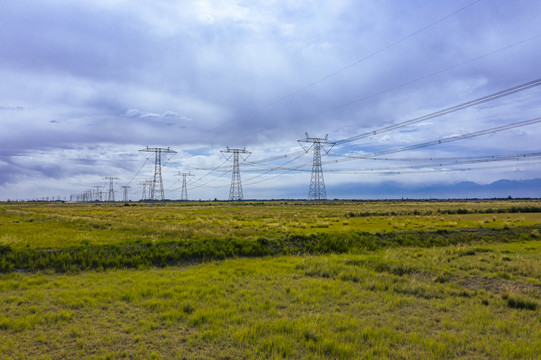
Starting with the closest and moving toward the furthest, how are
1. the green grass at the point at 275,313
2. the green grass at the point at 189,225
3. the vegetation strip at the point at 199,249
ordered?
the green grass at the point at 275,313
the vegetation strip at the point at 199,249
the green grass at the point at 189,225

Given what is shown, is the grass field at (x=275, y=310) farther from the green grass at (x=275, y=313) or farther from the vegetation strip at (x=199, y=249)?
the vegetation strip at (x=199, y=249)

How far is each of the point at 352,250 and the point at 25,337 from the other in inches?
779

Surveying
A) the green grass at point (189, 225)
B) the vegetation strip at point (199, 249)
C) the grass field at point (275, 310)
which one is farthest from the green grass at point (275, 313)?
the green grass at point (189, 225)

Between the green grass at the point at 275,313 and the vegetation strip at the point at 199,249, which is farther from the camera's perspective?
the vegetation strip at the point at 199,249

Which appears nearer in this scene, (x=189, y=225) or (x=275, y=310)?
(x=275, y=310)

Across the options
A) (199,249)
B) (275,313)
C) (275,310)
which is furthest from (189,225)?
(275,313)

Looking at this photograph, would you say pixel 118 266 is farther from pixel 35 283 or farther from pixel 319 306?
pixel 319 306

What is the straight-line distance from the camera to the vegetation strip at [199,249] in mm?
15930

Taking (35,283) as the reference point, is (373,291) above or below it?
below

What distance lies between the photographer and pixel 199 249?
19.7 meters

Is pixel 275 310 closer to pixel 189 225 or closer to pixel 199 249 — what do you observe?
pixel 199 249

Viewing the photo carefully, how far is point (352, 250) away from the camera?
23203 mm

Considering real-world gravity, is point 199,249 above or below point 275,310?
above

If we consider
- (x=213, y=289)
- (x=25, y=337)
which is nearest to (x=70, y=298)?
(x=25, y=337)
